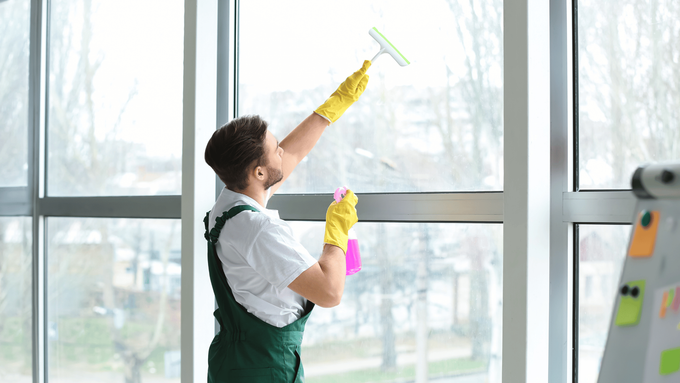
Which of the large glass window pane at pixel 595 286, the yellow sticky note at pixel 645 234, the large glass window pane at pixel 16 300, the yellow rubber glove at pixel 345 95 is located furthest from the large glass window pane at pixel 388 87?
the large glass window pane at pixel 16 300

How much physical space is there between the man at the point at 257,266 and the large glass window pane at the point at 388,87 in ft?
1.00

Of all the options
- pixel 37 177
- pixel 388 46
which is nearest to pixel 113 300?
pixel 37 177

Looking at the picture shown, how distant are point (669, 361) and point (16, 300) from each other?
9.69ft

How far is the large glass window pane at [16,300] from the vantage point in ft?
8.77

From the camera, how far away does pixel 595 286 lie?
1.26 m

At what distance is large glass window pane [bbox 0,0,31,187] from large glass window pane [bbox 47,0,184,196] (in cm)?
17

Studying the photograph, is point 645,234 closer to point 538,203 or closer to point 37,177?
point 538,203

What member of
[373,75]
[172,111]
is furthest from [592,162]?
[172,111]

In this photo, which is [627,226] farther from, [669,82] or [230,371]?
[230,371]

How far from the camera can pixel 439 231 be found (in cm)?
148

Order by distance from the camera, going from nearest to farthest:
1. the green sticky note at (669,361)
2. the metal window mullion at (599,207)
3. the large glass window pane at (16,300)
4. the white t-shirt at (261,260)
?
the green sticky note at (669,361), the metal window mullion at (599,207), the white t-shirt at (261,260), the large glass window pane at (16,300)

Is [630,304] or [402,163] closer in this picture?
[630,304]

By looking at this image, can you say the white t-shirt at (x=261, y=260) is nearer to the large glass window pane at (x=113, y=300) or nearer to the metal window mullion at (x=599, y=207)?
the metal window mullion at (x=599, y=207)

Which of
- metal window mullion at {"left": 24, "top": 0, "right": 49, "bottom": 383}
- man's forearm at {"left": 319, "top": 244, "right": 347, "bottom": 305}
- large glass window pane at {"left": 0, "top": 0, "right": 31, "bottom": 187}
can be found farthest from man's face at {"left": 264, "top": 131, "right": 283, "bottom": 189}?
large glass window pane at {"left": 0, "top": 0, "right": 31, "bottom": 187}
